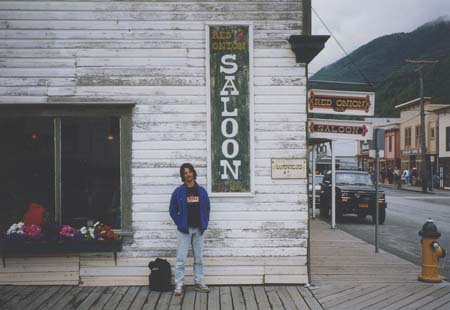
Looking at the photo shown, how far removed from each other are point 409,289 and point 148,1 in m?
5.86

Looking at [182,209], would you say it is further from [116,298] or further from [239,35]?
[239,35]

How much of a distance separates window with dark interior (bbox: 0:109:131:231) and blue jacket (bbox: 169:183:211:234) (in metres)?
0.91

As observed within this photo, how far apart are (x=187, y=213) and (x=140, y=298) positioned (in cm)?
132

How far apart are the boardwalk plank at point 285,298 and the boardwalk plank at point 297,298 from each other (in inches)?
1.8

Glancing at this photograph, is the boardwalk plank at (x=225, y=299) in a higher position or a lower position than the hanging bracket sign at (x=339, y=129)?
lower

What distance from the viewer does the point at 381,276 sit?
8789 millimetres

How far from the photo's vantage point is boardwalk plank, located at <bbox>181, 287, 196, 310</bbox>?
679 cm

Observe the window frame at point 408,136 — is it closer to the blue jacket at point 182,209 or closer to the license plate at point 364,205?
the license plate at point 364,205

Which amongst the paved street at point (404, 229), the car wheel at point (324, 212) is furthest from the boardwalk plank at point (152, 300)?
the car wheel at point (324, 212)

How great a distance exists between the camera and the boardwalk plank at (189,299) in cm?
679

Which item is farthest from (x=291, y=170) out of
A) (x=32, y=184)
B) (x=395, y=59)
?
(x=395, y=59)

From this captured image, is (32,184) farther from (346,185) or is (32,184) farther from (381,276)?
(346,185)

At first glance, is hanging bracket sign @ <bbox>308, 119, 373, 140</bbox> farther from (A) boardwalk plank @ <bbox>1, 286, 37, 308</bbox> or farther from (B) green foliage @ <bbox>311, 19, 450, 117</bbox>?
(B) green foliage @ <bbox>311, 19, 450, 117</bbox>

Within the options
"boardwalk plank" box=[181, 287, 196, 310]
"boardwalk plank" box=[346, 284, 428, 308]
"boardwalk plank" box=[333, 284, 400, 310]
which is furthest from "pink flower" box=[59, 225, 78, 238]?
"boardwalk plank" box=[346, 284, 428, 308]
